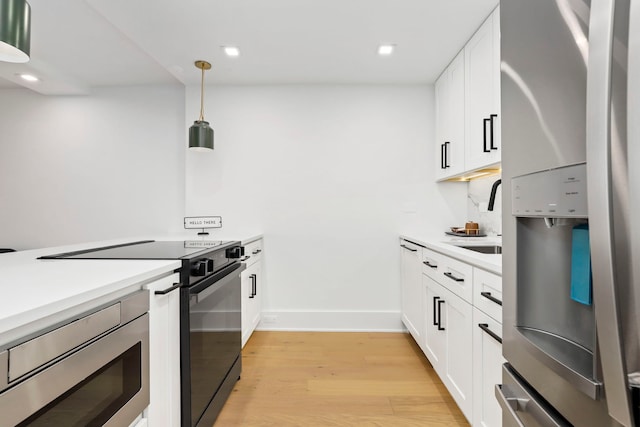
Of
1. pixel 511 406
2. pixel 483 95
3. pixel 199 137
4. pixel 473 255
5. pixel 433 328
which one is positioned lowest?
pixel 433 328

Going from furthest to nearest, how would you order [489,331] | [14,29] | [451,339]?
[451,339] < [489,331] < [14,29]

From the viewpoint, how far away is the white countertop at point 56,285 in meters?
0.67

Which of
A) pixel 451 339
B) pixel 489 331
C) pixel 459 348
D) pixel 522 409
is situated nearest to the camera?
pixel 522 409

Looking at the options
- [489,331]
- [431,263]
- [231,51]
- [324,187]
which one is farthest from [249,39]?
[489,331]

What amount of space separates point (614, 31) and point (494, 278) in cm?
101

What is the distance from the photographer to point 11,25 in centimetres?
94

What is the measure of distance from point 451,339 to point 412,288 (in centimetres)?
88

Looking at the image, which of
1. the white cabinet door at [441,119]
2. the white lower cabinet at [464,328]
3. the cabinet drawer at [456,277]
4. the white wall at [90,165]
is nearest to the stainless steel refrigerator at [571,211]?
the white lower cabinet at [464,328]

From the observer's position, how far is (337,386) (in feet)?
6.98

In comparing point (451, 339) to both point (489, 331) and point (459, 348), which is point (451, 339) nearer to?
point (459, 348)

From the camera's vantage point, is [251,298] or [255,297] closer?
[251,298]

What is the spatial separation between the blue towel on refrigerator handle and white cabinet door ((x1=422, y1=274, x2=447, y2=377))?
139 centimetres

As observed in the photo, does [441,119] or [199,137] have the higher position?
[441,119]

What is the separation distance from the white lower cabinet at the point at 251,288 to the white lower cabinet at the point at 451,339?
132cm
